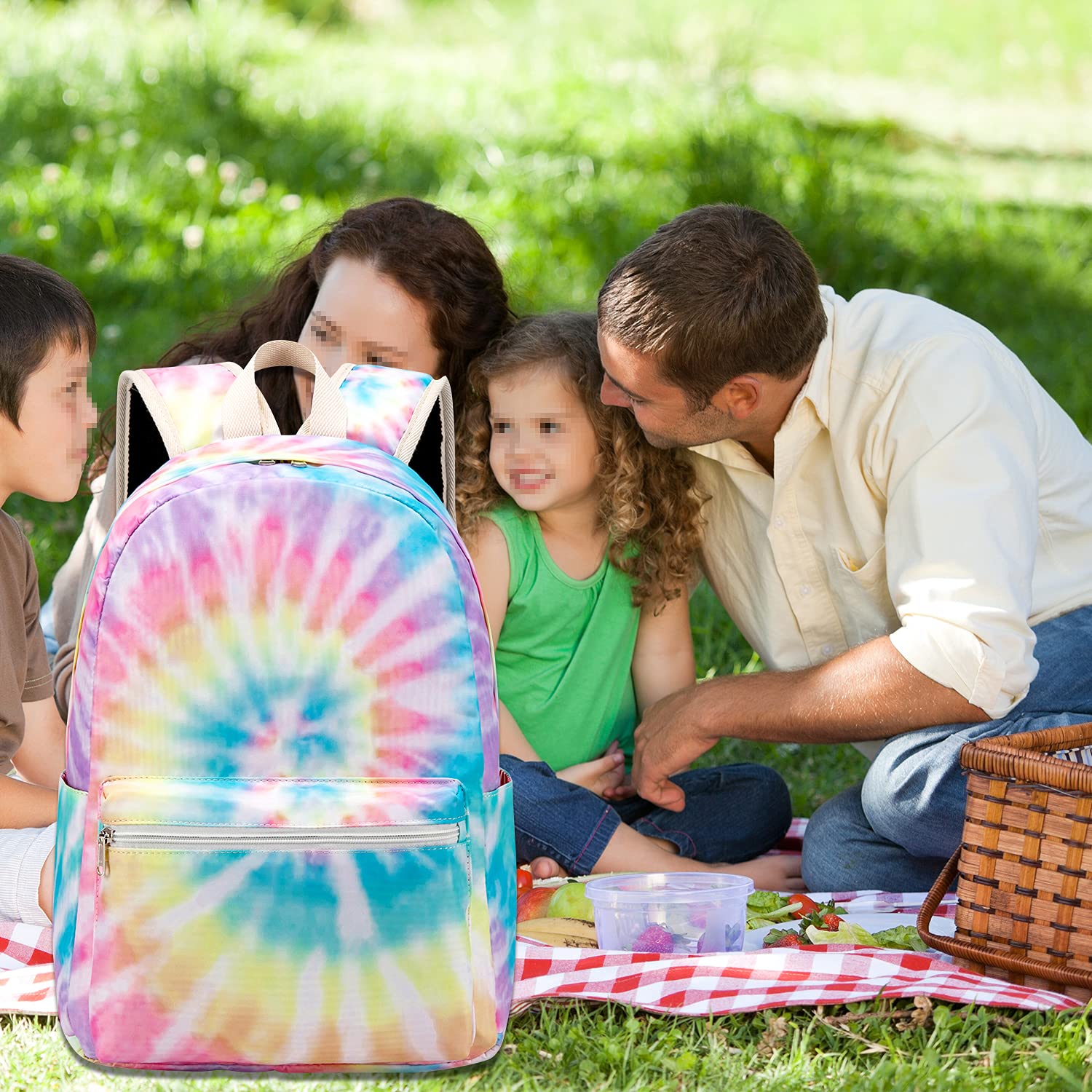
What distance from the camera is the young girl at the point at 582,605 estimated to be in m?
2.68

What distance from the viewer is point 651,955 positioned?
85.2 inches

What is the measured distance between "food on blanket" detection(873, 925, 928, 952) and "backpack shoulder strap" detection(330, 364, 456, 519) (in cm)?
101

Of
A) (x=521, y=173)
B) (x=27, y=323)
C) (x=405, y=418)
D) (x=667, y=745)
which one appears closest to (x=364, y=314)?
(x=27, y=323)

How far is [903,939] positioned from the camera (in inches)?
90.6

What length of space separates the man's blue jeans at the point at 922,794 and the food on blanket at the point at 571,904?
506 mm

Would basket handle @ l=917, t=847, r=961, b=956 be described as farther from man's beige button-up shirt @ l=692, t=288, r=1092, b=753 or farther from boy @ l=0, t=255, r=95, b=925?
boy @ l=0, t=255, r=95, b=925

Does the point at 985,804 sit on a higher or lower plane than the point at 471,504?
lower

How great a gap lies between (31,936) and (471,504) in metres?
1.11

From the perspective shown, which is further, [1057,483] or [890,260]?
[890,260]

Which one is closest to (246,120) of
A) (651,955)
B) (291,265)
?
(291,265)

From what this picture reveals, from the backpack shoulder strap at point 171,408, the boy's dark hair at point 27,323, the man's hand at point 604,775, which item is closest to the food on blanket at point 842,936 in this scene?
the man's hand at point 604,775

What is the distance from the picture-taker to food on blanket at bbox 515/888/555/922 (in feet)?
8.02

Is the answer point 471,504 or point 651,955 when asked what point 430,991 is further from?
point 471,504

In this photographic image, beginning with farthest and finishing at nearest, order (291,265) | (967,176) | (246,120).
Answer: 1. (967,176)
2. (246,120)
3. (291,265)
